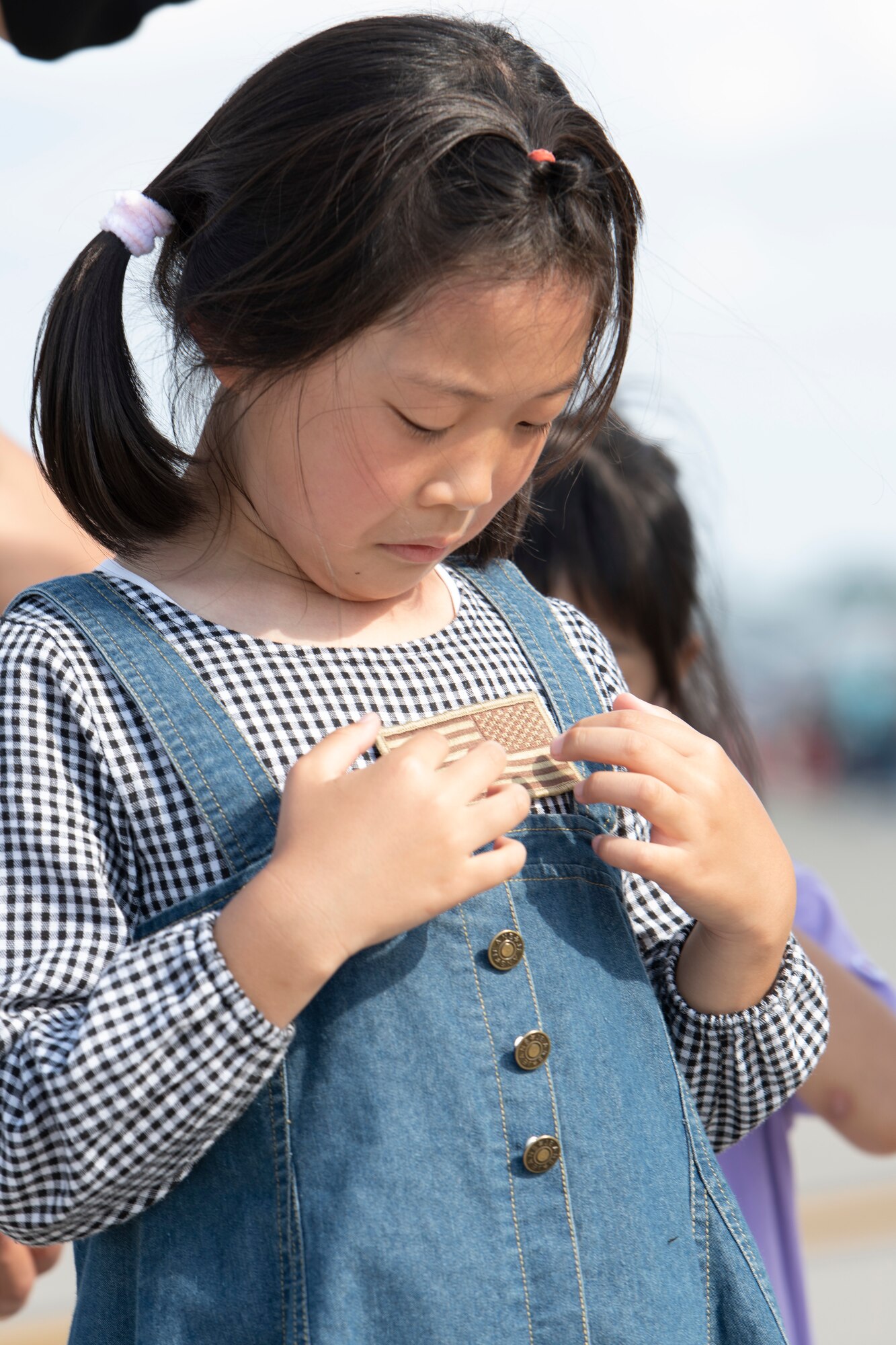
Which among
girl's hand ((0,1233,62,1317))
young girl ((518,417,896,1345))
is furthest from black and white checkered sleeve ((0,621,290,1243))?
young girl ((518,417,896,1345))

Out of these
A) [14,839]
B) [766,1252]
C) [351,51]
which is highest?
[351,51]

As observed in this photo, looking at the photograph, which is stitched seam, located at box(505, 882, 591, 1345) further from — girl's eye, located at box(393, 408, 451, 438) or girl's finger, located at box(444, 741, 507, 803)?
girl's eye, located at box(393, 408, 451, 438)

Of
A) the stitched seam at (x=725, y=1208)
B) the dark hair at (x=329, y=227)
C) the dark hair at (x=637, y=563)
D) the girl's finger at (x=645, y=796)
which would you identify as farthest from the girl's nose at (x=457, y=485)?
the dark hair at (x=637, y=563)

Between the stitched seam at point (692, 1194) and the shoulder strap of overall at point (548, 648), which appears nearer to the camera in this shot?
the stitched seam at point (692, 1194)

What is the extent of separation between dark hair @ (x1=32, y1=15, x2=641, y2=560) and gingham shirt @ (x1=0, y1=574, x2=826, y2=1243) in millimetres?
154

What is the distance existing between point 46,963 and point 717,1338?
548mm

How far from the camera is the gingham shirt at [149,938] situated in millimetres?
815

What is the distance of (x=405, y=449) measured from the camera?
94 centimetres

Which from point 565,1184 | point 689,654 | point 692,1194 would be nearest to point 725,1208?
point 692,1194

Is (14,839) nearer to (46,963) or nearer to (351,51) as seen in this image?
(46,963)

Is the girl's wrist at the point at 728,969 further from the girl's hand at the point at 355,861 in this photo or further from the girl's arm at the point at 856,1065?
the girl's arm at the point at 856,1065

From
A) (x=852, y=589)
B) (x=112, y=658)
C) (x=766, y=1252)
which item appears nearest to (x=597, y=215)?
(x=112, y=658)

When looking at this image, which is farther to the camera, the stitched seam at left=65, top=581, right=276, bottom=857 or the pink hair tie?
the pink hair tie

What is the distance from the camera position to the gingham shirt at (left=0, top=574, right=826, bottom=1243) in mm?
815
